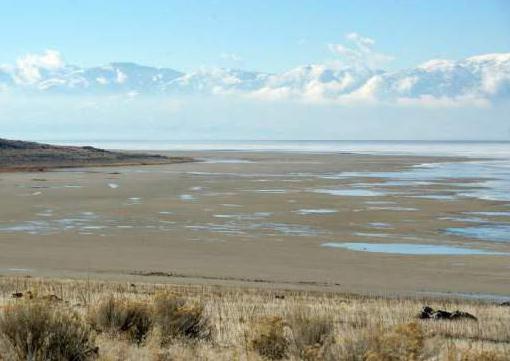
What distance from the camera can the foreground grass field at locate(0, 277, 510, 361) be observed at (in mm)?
7406

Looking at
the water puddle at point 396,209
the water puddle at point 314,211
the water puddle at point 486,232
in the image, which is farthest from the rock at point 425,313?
the water puddle at point 396,209

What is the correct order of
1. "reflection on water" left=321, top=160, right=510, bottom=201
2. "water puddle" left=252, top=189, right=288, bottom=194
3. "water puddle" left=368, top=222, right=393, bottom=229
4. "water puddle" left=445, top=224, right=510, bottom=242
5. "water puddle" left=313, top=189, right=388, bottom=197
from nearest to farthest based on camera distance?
"water puddle" left=445, top=224, right=510, bottom=242 → "water puddle" left=368, top=222, right=393, bottom=229 → "water puddle" left=313, top=189, right=388, bottom=197 → "reflection on water" left=321, top=160, right=510, bottom=201 → "water puddle" left=252, top=189, right=288, bottom=194

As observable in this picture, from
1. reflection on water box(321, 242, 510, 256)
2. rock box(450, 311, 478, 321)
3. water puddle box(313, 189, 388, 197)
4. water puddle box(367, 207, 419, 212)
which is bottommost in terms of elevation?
reflection on water box(321, 242, 510, 256)

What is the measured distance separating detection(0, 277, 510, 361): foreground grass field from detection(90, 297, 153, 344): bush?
→ 1 cm

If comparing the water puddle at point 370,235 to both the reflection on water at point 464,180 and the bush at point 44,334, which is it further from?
the bush at point 44,334

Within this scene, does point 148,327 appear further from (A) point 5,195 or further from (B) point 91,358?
(A) point 5,195

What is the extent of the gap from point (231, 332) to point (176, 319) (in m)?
1.14

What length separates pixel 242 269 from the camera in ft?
69.2

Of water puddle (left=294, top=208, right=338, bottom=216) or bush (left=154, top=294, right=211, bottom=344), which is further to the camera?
water puddle (left=294, top=208, right=338, bottom=216)

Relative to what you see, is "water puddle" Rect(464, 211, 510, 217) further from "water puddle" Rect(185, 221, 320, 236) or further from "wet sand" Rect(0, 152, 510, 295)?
"water puddle" Rect(185, 221, 320, 236)

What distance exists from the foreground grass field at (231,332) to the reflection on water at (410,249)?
30.9ft

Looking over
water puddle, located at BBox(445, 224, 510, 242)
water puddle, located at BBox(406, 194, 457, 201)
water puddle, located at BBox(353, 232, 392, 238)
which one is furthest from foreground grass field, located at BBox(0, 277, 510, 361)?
water puddle, located at BBox(406, 194, 457, 201)

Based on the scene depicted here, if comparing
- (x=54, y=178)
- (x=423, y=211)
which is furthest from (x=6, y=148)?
(x=423, y=211)

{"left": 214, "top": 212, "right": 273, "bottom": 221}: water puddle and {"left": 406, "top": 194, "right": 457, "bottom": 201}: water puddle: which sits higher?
{"left": 406, "top": 194, "right": 457, "bottom": 201}: water puddle
